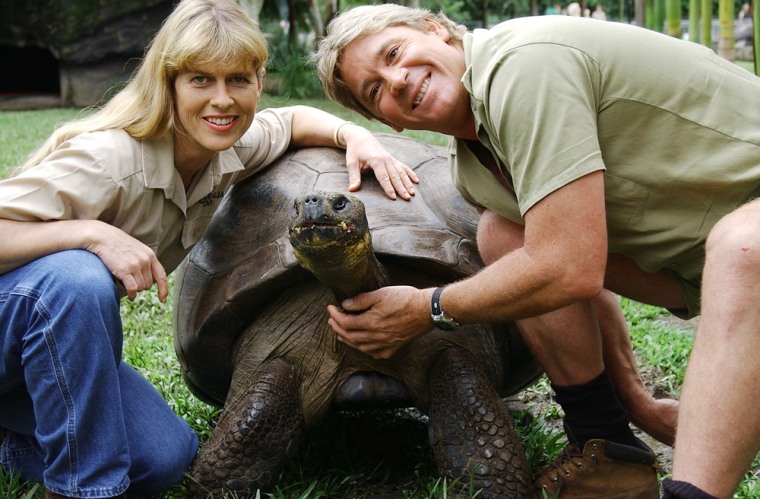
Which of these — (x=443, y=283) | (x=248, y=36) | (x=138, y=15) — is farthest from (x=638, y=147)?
(x=138, y=15)

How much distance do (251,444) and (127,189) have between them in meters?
0.80

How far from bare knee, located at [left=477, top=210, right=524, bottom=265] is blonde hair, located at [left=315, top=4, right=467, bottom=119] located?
484 millimetres

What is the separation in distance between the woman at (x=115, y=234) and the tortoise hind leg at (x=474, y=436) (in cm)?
68

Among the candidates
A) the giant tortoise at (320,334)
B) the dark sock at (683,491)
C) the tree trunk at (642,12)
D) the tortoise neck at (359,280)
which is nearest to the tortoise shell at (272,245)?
the giant tortoise at (320,334)

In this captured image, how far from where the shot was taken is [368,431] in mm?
3266

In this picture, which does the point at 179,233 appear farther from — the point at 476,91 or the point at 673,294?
the point at 673,294

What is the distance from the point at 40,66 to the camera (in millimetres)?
17203

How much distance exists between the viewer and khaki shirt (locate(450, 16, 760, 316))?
6.98 ft

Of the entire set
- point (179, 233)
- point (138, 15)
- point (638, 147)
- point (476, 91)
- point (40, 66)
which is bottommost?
point (40, 66)

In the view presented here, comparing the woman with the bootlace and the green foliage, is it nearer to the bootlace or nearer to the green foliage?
the bootlace

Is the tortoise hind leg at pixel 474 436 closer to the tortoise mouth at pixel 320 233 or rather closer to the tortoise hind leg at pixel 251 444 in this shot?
the tortoise hind leg at pixel 251 444

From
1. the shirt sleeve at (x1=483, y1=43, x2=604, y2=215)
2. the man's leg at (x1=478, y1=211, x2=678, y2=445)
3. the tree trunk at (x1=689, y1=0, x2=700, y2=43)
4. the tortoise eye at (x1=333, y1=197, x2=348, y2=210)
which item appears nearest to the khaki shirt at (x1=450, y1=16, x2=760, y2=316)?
the shirt sleeve at (x1=483, y1=43, x2=604, y2=215)

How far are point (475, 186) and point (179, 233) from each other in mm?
954

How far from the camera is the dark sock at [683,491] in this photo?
1883 millimetres
